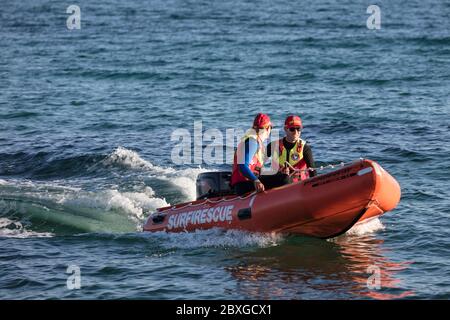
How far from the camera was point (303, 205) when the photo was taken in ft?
38.1

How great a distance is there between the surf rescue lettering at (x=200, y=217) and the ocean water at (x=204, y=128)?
0.23m

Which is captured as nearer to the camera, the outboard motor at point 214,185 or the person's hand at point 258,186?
Result: the person's hand at point 258,186

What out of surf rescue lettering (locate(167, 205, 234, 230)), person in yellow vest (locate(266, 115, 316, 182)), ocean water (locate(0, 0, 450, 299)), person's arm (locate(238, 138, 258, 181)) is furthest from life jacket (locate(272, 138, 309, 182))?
ocean water (locate(0, 0, 450, 299))

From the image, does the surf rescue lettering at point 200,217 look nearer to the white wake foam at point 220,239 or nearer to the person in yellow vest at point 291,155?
the white wake foam at point 220,239

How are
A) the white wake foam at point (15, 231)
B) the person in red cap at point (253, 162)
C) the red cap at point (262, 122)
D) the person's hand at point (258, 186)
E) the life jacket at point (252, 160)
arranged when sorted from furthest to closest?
the white wake foam at point (15, 231) < the person's hand at point (258, 186) < the life jacket at point (252, 160) < the person in red cap at point (253, 162) < the red cap at point (262, 122)

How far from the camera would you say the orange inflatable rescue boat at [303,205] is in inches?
442

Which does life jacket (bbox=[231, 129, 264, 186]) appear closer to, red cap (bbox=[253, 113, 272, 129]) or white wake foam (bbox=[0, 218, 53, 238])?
red cap (bbox=[253, 113, 272, 129])

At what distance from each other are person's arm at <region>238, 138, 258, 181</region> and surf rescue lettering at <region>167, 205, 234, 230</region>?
27.0 inches

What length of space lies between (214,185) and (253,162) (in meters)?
1.13

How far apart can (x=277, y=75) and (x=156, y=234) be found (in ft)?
49.3

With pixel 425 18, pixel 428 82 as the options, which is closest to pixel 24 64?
pixel 428 82

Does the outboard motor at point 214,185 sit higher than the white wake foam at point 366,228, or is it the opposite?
the outboard motor at point 214,185

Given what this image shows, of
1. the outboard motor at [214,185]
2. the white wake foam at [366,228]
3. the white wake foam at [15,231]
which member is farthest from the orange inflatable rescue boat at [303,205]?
the white wake foam at [15,231]
